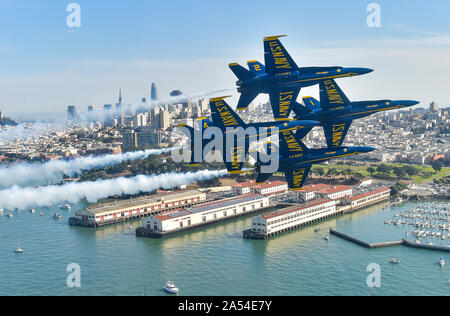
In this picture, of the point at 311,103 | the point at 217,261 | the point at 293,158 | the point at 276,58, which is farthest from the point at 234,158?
the point at 217,261

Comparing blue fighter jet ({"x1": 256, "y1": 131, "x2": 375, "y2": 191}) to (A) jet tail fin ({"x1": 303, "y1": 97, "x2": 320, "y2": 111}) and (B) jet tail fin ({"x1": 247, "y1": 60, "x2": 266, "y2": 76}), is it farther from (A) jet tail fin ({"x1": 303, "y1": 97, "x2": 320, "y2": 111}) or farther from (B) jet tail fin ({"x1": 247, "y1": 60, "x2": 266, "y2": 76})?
(B) jet tail fin ({"x1": 247, "y1": 60, "x2": 266, "y2": 76})

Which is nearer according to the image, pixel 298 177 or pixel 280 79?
pixel 298 177

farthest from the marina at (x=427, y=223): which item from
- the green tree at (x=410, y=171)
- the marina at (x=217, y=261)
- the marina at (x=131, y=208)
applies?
the marina at (x=131, y=208)

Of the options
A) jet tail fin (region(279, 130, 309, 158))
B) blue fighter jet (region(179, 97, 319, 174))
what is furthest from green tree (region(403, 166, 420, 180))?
jet tail fin (region(279, 130, 309, 158))

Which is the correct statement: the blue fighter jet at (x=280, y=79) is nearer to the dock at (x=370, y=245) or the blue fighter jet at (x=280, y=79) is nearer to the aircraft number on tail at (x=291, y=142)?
the aircraft number on tail at (x=291, y=142)

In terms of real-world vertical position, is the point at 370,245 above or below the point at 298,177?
below

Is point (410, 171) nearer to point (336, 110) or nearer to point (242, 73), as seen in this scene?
point (336, 110)

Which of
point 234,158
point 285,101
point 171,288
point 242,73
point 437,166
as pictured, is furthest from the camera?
point 437,166
